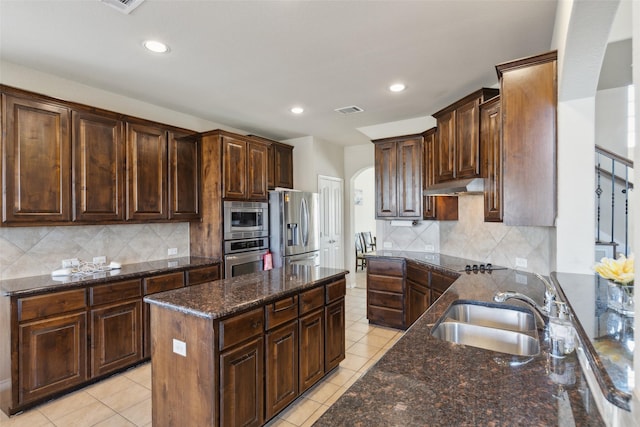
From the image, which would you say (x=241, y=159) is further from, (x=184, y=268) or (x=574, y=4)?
(x=574, y=4)

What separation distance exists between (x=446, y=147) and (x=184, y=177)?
3.01 metres

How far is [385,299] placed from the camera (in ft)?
13.5

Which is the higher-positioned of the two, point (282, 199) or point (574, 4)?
point (574, 4)

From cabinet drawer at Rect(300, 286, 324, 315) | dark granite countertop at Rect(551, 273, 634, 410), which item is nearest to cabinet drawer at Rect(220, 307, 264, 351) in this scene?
cabinet drawer at Rect(300, 286, 324, 315)

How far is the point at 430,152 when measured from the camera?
3.96 m

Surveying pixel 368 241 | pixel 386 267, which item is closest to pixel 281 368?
pixel 386 267

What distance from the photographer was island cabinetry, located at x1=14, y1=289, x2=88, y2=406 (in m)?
2.37

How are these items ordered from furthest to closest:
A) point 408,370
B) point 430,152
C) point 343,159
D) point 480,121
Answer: point 343,159 < point 430,152 < point 480,121 < point 408,370

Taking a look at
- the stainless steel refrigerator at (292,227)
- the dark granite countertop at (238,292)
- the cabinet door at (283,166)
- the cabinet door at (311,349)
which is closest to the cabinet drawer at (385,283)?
the stainless steel refrigerator at (292,227)

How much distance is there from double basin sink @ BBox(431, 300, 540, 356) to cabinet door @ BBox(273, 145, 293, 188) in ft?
11.7

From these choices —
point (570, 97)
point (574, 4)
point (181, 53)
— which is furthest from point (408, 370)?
point (181, 53)

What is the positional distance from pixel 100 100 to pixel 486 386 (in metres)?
4.03

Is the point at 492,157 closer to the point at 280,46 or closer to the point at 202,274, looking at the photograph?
the point at 280,46

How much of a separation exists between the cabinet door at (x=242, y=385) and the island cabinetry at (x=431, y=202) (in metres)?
2.85
